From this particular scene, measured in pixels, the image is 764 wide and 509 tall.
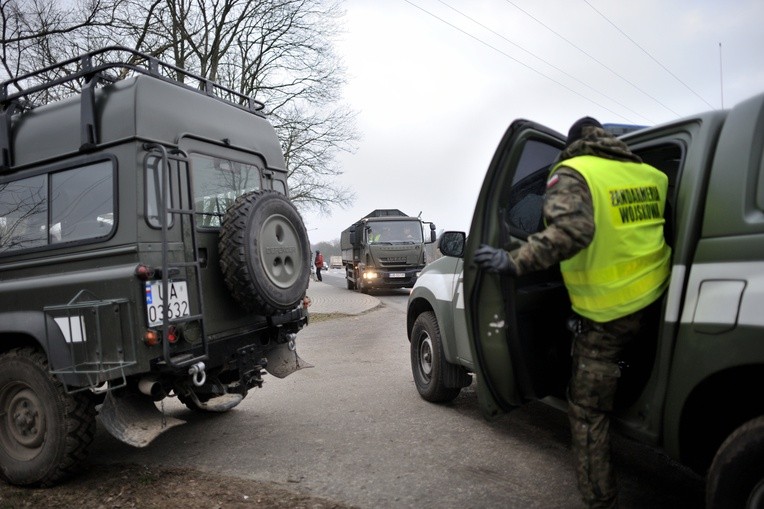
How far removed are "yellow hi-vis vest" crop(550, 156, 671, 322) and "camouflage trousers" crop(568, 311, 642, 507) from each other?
0.37ft

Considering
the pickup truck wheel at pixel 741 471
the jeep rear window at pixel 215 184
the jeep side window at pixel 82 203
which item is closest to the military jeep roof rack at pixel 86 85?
the jeep side window at pixel 82 203

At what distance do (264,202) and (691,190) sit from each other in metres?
2.90

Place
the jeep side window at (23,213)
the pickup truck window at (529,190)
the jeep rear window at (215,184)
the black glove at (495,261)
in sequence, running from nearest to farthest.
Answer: the black glove at (495,261), the pickup truck window at (529,190), the jeep side window at (23,213), the jeep rear window at (215,184)

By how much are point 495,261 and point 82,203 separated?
10.1 feet

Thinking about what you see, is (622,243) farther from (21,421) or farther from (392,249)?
(392,249)

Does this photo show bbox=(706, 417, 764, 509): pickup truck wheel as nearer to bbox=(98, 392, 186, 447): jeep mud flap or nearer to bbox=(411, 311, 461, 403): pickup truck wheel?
bbox=(411, 311, 461, 403): pickup truck wheel

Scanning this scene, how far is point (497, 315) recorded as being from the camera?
297cm

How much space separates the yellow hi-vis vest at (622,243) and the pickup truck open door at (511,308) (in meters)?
0.49

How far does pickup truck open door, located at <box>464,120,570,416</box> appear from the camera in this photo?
2.97 meters

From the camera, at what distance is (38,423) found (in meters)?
3.79

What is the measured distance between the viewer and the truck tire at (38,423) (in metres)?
3.63

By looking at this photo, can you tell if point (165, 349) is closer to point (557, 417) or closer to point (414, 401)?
point (414, 401)

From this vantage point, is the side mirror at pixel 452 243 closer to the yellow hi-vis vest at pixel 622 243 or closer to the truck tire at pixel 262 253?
the truck tire at pixel 262 253

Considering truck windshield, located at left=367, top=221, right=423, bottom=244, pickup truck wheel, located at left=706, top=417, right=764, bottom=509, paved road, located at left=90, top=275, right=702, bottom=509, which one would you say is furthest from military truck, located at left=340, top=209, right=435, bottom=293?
pickup truck wheel, located at left=706, top=417, right=764, bottom=509
